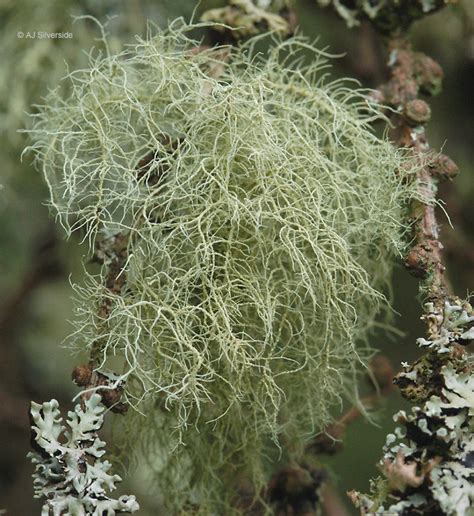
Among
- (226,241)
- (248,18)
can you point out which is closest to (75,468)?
(226,241)

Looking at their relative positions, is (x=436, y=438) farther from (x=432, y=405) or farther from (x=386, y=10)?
(x=386, y=10)

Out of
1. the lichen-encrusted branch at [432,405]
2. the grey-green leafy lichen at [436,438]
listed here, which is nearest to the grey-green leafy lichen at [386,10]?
the lichen-encrusted branch at [432,405]

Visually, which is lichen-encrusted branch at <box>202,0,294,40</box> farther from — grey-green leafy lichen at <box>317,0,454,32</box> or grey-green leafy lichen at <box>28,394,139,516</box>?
grey-green leafy lichen at <box>28,394,139,516</box>

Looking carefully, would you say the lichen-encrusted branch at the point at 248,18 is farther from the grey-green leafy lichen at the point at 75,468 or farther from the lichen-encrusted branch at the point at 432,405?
the grey-green leafy lichen at the point at 75,468

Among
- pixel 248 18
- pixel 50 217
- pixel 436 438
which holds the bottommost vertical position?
pixel 50 217

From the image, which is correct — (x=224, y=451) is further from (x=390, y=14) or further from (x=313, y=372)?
(x=390, y=14)

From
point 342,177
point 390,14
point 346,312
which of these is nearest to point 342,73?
point 390,14

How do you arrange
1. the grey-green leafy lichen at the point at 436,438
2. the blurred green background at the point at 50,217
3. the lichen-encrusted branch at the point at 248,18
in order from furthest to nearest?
the blurred green background at the point at 50,217, the lichen-encrusted branch at the point at 248,18, the grey-green leafy lichen at the point at 436,438
